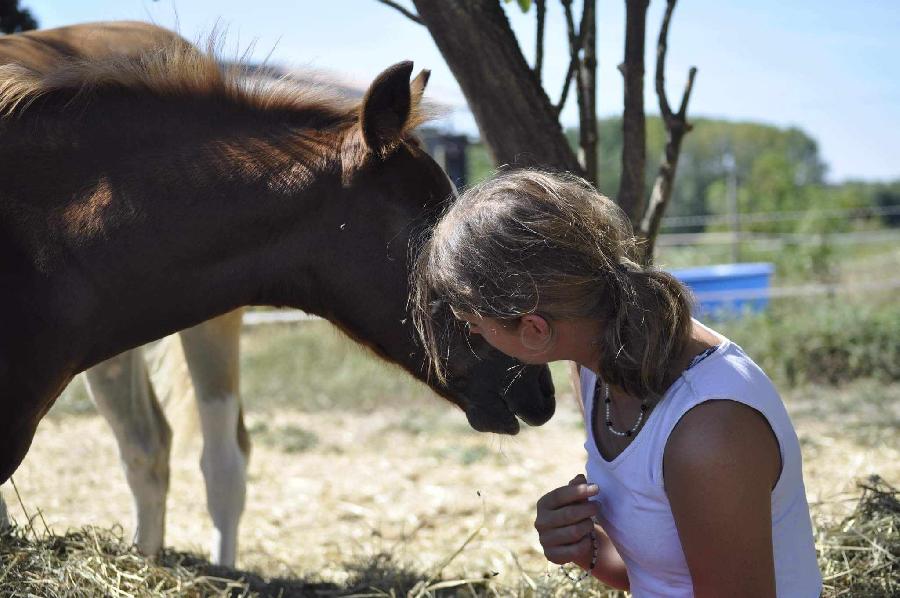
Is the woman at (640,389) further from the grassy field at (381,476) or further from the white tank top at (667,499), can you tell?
the grassy field at (381,476)

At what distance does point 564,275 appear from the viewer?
1.49m

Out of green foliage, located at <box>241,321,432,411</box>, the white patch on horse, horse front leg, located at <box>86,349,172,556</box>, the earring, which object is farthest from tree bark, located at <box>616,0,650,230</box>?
green foliage, located at <box>241,321,432,411</box>

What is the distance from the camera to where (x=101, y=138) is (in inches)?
81.3

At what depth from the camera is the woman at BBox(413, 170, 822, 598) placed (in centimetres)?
143

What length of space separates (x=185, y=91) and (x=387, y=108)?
0.50 meters

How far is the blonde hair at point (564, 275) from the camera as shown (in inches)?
58.3

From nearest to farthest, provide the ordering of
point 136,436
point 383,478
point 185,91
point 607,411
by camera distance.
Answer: point 607,411, point 185,91, point 136,436, point 383,478

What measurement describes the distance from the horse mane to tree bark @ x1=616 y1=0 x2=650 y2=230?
662 mm

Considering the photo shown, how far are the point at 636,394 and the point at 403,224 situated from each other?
2.68ft

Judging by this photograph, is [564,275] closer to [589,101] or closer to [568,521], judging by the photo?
[568,521]

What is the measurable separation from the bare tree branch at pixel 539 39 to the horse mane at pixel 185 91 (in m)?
0.48

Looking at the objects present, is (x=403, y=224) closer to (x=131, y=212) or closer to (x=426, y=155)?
(x=426, y=155)

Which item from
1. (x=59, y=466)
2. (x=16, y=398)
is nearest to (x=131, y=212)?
(x=16, y=398)

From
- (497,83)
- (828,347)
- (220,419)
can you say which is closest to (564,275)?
(497,83)
